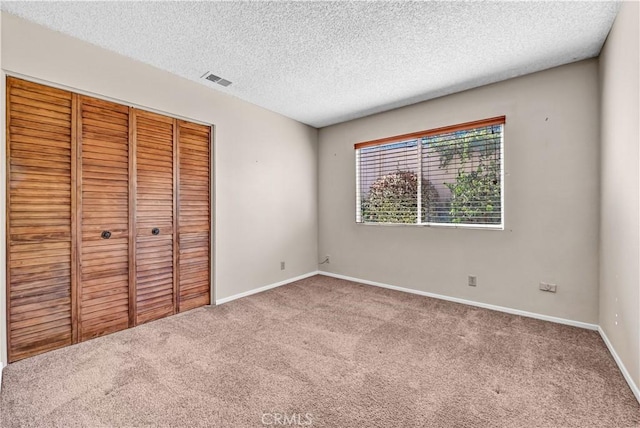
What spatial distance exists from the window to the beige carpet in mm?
1204

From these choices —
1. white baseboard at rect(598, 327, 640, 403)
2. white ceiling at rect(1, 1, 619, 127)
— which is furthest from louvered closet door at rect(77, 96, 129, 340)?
white baseboard at rect(598, 327, 640, 403)

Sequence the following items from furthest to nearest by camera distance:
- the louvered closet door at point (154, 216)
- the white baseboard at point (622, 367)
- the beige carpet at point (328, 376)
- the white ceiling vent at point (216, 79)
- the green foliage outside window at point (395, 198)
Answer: the green foliage outside window at point (395, 198) < the white ceiling vent at point (216, 79) < the louvered closet door at point (154, 216) < the white baseboard at point (622, 367) < the beige carpet at point (328, 376)

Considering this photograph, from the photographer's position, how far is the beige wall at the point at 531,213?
2566 millimetres

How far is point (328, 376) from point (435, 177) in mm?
2596

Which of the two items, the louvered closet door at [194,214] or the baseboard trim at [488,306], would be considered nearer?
the baseboard trim at [488,306]

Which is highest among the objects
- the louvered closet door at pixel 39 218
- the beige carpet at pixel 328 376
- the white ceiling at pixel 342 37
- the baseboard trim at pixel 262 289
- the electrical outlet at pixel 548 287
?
the white ceiling at pixel 342 37

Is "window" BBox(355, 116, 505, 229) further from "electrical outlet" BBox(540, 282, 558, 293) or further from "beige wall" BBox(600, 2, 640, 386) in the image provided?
"beige wall" BBox(600, 2, 640, 386)

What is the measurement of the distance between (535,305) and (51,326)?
425 cm

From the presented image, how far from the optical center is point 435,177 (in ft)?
11.4

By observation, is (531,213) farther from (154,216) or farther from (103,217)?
(103,217)

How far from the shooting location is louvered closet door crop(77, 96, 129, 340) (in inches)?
92.2

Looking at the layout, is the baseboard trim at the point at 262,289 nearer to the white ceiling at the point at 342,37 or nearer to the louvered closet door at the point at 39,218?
the louvered closet door at the point at 39,218

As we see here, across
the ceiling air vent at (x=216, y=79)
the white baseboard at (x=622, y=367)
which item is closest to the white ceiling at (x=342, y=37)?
the ceiling air vent at (x=216, y=79)

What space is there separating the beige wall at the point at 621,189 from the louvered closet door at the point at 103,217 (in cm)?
374
